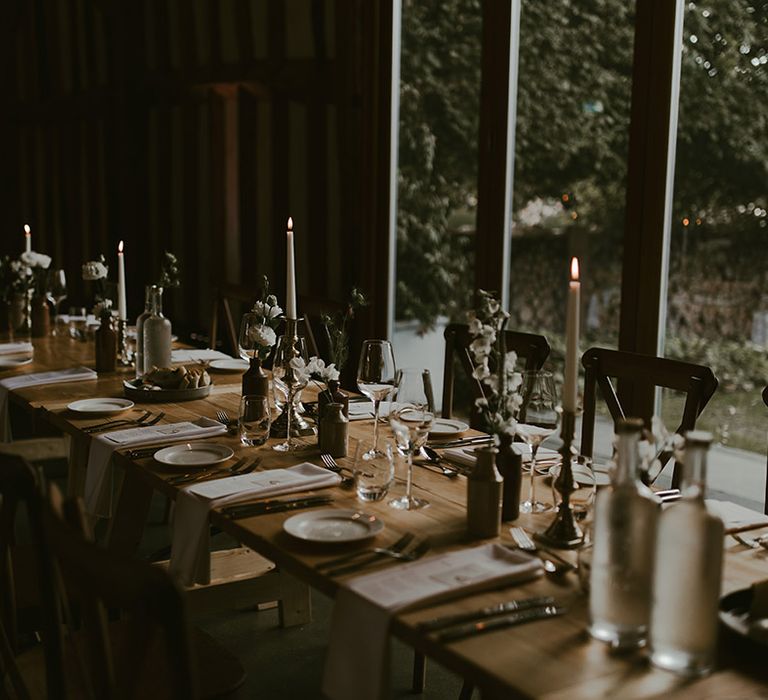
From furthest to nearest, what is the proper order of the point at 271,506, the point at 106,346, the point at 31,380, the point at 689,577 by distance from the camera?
the point at 106,346
the point at 31,380
the point at 271,506
the point at 689,577

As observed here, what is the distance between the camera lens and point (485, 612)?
1401 millimetres

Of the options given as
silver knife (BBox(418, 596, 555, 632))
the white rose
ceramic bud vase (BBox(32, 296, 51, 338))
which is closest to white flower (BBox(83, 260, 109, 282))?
ceramic bud vase (BBox(32, 296, 51, 338))

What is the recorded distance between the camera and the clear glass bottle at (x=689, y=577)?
1201mm

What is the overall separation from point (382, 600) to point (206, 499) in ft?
1.95

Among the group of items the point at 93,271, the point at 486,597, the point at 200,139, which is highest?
the point at 200,139

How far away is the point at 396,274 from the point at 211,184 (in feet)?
6.36

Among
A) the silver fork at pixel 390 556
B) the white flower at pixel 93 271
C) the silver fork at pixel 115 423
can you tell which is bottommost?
the silver fork at pixel 390 556

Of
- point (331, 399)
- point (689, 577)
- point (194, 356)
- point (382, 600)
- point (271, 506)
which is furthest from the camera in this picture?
point (194, 356)

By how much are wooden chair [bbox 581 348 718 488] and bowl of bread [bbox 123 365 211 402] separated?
1183 millimetres

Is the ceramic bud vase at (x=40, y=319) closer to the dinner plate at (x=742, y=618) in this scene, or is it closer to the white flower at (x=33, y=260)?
the white flower at (x=33, y=260)

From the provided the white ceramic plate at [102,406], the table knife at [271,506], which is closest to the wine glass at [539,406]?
the table knife at [271,506]

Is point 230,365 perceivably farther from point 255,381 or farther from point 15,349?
point 15,349

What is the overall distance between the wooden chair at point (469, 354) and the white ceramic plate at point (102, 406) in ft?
3.42

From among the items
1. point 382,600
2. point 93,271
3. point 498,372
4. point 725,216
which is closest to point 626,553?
point 382,600
